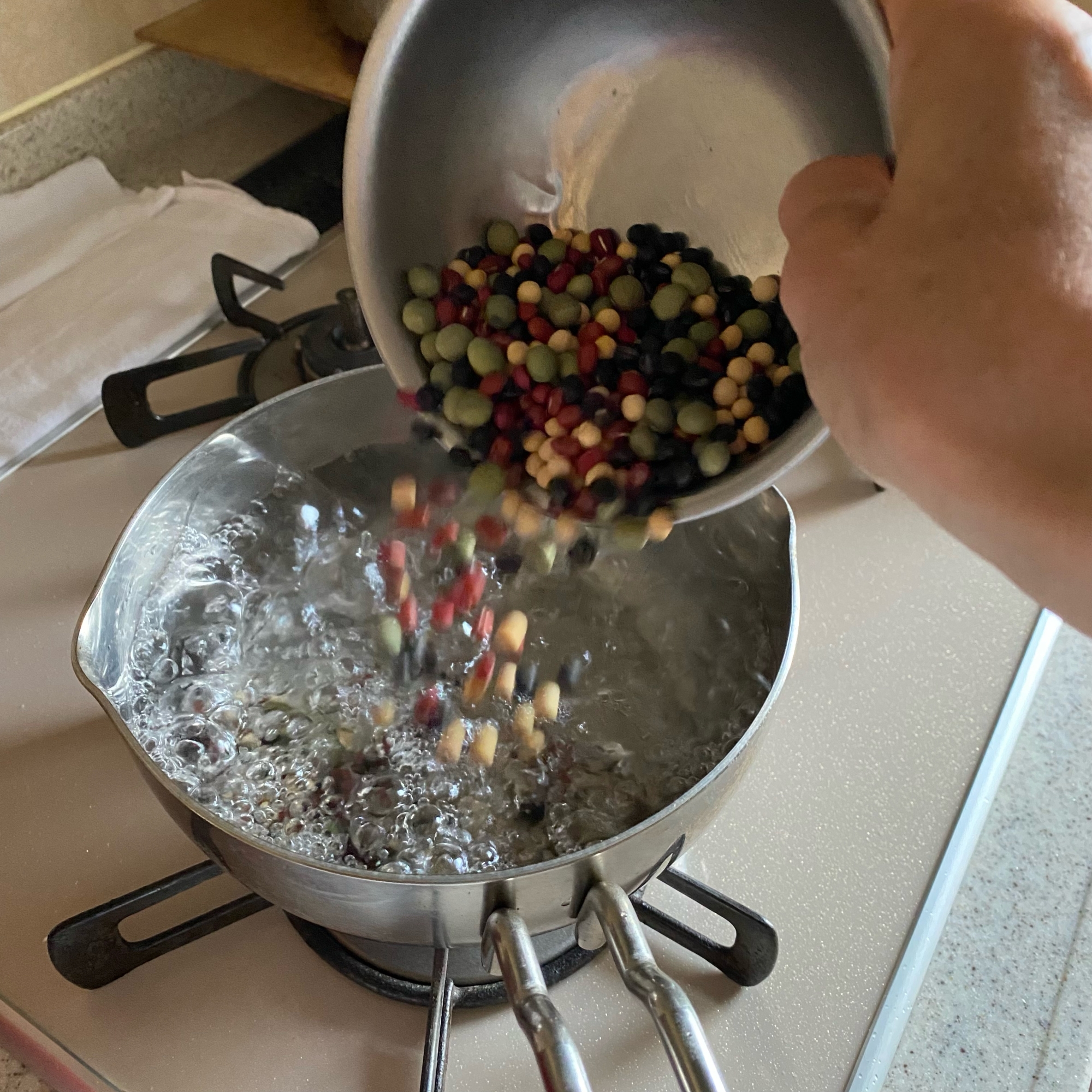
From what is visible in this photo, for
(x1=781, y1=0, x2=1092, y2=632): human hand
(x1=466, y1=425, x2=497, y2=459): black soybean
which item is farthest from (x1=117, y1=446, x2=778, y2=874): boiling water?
(x1=781, y1=0, x2=1092, y2=632): human hand

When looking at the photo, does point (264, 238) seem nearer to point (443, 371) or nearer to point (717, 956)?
point (443, 371)

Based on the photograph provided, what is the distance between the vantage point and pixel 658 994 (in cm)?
33

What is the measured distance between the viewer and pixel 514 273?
0.51 m

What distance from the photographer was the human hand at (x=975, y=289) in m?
0.28

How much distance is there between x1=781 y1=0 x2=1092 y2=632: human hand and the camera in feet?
0.91

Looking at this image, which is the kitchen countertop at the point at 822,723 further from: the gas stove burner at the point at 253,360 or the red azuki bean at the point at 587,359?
the red azuki bean at the point at 587,359

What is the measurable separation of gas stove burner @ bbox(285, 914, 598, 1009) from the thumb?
318 mm

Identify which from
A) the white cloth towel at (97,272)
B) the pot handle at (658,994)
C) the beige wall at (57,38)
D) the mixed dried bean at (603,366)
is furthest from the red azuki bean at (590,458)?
the beige wall at (57,38)

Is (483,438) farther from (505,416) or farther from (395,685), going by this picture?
(395,685)

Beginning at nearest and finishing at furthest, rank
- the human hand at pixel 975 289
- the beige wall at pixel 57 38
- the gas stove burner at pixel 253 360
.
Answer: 1. the human hand at pixel 975 289
2. the gas stove burner at pixel 253 360
3. the beige wall at pixel 57 38

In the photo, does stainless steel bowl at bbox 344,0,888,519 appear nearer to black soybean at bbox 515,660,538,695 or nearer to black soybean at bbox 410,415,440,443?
black soybean at bbox 410,415,440,443

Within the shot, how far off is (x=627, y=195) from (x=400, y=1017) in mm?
441

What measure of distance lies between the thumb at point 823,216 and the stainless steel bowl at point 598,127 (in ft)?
0.24

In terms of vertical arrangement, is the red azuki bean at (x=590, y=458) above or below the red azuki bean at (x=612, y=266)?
below
